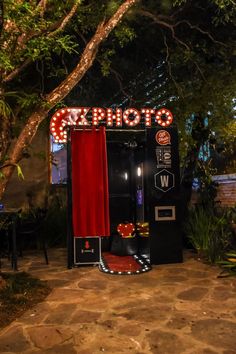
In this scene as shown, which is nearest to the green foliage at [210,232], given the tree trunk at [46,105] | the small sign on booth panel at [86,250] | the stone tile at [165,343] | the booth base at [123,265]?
the booth base at [123,265]

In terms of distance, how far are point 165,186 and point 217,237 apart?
158 cm

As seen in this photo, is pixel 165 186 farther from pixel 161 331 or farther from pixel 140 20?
pixel 140 20

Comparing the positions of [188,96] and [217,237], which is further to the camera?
[188,96]

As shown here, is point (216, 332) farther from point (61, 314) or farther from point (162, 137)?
point (162, 137)

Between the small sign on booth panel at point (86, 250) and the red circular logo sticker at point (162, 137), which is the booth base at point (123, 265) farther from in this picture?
the red circular logo sticker at point (162, 137)

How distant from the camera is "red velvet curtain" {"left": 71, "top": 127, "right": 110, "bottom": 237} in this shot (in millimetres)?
7520

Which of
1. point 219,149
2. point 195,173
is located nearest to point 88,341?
point 195,173

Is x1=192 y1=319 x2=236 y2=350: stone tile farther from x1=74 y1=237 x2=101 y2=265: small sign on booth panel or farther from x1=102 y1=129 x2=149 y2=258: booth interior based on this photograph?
x1=102 y1=129 x2=149 y2=258: booth interior

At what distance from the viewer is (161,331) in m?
4.21

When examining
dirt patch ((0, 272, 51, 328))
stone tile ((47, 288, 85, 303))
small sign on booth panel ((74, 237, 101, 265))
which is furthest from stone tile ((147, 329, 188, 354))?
small sign on booth panel ((74, 237, 101, 265))

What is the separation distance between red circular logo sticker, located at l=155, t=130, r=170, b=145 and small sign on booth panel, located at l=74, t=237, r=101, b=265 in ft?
8.34

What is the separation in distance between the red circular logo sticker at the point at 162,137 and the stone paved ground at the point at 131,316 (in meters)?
2.78

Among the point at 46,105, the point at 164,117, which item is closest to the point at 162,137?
the point at 164,117

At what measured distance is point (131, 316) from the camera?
4734 millimetres
